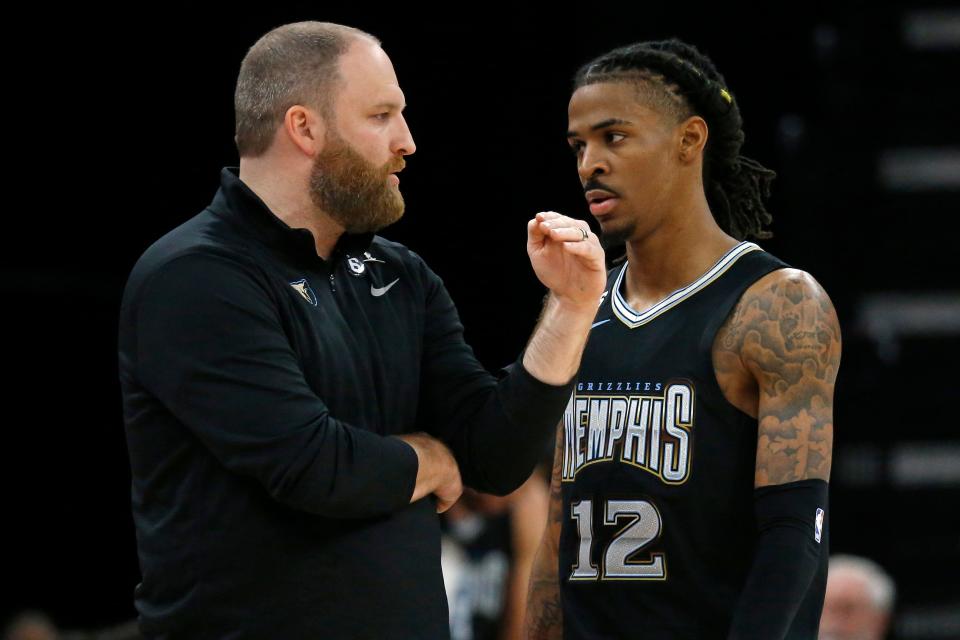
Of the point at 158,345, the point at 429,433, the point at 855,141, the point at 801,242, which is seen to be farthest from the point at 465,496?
the point at 158,345

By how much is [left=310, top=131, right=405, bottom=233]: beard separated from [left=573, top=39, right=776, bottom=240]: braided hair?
54 cm

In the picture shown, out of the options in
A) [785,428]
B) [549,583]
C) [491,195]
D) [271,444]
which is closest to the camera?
[271,444]

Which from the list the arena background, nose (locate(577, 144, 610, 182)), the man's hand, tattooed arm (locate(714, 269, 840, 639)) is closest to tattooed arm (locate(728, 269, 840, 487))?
tattooed arm (locate(714, 269, 840, 639))

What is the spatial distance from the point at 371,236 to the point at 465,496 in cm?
383

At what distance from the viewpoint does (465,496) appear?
6801 mm

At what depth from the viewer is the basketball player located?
9.24 ft

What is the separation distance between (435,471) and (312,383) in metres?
0.30

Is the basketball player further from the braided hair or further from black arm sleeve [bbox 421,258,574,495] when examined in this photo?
black arm sleeve [bbox 421,258,574,495]

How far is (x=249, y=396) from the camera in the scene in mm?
2686

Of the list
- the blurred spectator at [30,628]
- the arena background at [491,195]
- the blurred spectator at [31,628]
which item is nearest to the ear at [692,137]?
the arena background at [491,195]

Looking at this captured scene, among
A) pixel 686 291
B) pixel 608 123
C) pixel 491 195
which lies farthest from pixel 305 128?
pixel 491 195

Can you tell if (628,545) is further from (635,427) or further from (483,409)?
(483,409)

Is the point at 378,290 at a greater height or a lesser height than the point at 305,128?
lesser

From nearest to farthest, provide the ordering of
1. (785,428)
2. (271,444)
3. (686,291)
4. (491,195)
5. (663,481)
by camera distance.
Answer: (271,444) < (785,428) < (663,481) < (686,291) < (491,195)
